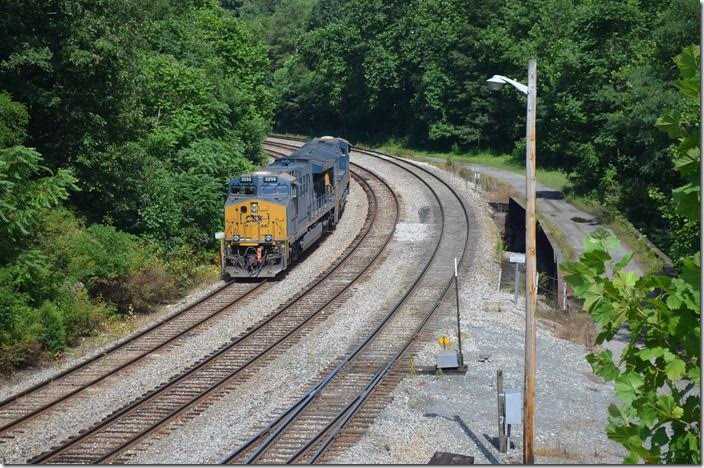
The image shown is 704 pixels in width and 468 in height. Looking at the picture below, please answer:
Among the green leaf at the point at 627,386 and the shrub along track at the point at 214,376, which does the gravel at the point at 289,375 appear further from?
the green leaf at the point at 627,386

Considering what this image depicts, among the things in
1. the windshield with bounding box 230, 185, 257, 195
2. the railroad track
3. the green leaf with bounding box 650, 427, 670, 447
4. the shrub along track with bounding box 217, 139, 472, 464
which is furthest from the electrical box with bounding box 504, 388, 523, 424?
the windshield with bounding box 230, 185, 257, 195

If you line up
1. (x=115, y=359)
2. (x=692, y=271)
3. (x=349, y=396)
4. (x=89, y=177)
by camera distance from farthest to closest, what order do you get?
(x=89, y=177) < (x=115, y=359) < (x=349, y=396) < (x=692, y=271)

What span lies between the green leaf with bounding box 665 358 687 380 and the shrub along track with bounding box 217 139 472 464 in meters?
8.25

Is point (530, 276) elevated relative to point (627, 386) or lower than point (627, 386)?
lower

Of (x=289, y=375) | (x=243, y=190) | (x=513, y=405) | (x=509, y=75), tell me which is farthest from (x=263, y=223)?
(x=509, y=75)

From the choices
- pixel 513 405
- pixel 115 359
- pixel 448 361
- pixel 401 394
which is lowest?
pixel 401 394

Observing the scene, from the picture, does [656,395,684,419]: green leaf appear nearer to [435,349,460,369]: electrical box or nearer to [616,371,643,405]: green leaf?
[616,371,643,405]: green leaf

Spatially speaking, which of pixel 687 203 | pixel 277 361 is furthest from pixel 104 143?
pixel 687 203

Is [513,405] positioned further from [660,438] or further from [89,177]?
[89,177]

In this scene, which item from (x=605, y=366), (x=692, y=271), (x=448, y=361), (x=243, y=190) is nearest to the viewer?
(x=692, y=271)

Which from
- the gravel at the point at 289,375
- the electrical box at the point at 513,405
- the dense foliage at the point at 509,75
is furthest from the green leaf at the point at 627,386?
the dense foliage at the point at 509,75

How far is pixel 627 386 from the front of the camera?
21.2 ft

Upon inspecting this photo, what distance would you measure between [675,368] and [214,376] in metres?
13.1

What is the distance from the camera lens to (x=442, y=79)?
219 ft
